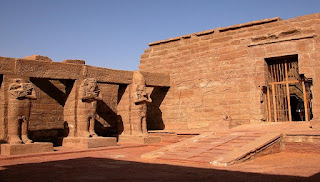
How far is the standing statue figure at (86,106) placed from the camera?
1104cm

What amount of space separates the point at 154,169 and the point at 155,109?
919 centimetres

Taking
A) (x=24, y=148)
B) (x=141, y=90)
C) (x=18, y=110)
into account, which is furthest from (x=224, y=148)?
(x=18, y=110)

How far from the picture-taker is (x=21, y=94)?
9.35 metres

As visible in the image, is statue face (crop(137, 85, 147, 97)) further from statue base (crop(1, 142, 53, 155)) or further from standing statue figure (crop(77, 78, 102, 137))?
statue base (crop(1, 142, 53, 155))

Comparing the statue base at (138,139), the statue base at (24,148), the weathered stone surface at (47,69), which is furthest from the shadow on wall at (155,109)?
the statue base at (24,148)

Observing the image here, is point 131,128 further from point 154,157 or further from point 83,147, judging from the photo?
point 154,157

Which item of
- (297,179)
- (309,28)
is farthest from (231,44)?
(297,179)

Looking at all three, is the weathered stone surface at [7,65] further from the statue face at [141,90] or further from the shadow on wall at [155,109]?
the shadow on wall at [155,109]

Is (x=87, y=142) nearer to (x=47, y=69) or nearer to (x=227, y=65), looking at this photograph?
(x=47, y=69)

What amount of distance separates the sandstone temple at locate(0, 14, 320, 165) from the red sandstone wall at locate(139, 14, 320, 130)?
0.04 m

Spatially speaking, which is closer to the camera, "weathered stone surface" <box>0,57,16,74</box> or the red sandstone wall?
"weathered stone surface" <box>0,57,16,74</box>

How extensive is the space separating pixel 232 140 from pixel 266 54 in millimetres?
4619

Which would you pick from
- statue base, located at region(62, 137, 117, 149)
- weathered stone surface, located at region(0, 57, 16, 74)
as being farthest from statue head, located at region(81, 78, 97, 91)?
weathered stone surface, located at region(0, 57, 16, 74)

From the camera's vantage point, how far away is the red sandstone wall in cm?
1161
